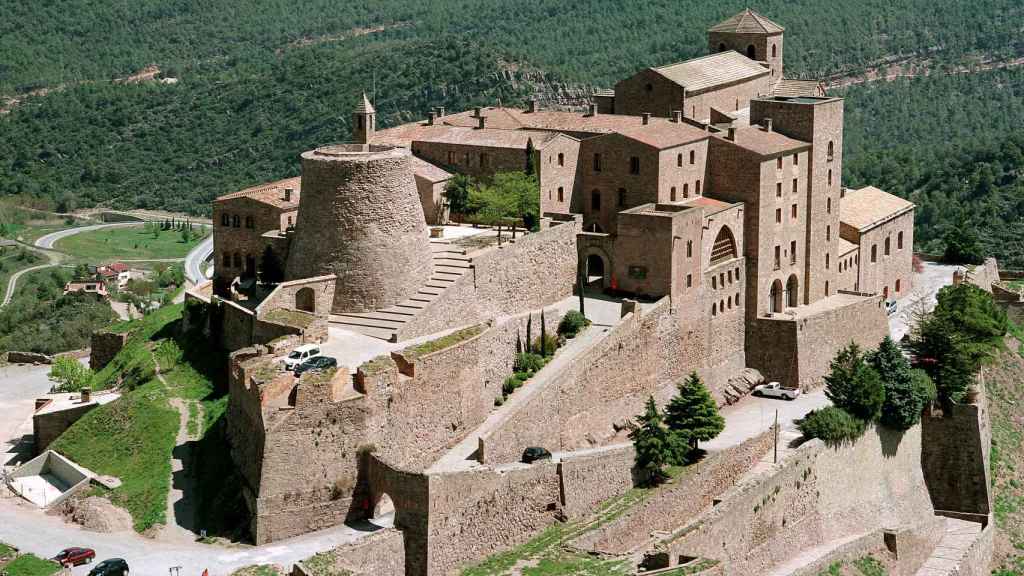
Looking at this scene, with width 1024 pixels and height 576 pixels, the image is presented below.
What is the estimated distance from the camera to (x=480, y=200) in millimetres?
52531

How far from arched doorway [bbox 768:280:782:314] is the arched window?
274 centimetres

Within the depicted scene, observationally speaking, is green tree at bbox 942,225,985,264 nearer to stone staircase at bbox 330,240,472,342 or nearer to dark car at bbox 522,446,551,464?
stone staircase at bbox 330,240,472,342

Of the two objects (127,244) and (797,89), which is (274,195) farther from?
(127,244)

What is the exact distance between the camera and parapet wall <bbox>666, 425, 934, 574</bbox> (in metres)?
42.5

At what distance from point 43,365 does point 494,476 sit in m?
30.2

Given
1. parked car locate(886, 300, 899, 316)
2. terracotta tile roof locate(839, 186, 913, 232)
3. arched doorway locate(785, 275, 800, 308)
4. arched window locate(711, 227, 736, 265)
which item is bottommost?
parked car locate(886, 300, 899, 316)

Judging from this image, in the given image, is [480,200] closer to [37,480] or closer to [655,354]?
[655,354]

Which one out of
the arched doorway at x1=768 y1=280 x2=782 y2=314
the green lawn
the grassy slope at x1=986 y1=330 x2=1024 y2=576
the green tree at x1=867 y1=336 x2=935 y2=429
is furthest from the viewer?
the green lawn

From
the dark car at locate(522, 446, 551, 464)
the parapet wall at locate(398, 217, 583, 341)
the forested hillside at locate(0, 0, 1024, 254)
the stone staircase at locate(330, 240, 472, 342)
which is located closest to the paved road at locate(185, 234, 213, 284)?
the forested hillside at locate(0, 0, 1024, 254)

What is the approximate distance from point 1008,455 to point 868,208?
39.7ft

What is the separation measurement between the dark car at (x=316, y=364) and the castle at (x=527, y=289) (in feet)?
3.26

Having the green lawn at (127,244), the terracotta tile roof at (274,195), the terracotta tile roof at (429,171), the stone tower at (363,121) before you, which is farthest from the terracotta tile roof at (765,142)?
the green lawn at (127,244)

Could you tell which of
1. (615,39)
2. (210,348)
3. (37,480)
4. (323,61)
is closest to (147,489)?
(37,480)

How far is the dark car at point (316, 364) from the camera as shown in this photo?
134ft
